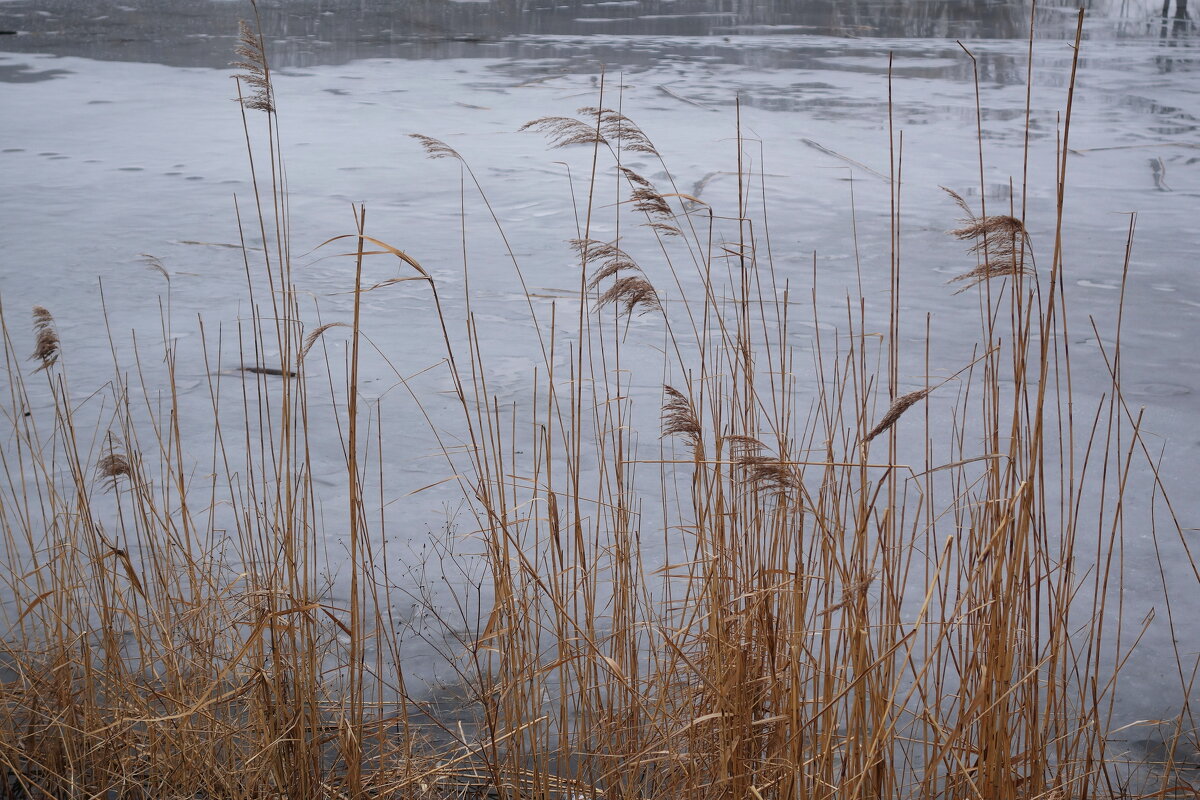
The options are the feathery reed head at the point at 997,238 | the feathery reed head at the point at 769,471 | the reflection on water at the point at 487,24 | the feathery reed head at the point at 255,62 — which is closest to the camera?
the feathery reed head at the point at 769,471

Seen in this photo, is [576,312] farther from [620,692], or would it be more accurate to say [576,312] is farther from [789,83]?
[789,83]

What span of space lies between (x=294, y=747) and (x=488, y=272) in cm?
274

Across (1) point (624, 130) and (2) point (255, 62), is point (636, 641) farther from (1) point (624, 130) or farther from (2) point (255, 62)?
(2) point (255, 62)

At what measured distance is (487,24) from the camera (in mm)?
9836

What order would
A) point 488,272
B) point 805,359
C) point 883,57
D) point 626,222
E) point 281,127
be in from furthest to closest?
point 883,57 < point 281,127 < point 626,222 < point 488,272 < point 805,359

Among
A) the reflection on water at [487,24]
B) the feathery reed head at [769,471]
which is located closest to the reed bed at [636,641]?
the feathery reed head at [769,471]

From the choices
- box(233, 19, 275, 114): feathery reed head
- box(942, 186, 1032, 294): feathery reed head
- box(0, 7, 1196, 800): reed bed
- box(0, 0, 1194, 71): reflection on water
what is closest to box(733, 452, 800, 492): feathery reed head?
box(0, 7, 1196, 800): reed bed

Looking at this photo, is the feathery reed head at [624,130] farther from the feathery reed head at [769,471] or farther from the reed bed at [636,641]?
the feathery reed head at [769,471]

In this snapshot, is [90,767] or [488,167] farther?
[488,167]

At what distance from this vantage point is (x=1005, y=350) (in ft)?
10.5

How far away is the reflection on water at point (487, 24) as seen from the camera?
8.20 m

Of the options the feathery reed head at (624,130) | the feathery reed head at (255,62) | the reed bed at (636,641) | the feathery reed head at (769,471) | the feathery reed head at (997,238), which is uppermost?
the feathery reed head at (255,62)

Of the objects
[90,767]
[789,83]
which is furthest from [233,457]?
[789,83]

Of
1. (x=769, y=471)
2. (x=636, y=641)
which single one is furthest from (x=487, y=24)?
(x=769, y=471)
